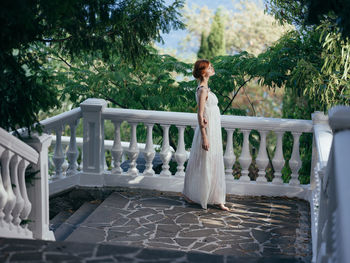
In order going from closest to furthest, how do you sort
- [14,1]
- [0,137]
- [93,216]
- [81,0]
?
1. [14,1]
2. [0,137]
3. [81,0]
4. [93,216]

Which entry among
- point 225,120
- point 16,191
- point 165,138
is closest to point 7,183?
point 16,191

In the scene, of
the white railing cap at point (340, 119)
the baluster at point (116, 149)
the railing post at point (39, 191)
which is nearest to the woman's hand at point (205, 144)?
the baluster at point (116, 149)

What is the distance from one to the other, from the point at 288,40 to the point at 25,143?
408cm

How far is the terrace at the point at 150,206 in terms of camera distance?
13.5 ft

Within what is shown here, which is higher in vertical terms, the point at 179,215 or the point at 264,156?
the point at 264,156

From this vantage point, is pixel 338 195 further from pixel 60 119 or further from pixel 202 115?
pixel 60 119

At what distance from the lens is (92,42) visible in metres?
5.24

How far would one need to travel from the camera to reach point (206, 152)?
6418 millimetres

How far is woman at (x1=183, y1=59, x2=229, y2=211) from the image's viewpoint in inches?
249

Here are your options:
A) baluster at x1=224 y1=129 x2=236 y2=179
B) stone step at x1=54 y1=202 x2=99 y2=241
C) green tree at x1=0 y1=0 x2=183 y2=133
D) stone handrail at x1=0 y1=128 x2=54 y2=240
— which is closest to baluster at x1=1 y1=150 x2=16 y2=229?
stone handrail at x1=0 y1=128 x2=54 y2=240

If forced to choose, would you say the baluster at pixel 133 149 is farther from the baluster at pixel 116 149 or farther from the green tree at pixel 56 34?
the green tree at pixel 56 34

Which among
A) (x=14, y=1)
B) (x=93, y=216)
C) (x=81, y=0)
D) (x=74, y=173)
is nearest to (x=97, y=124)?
(x=74, y=173)

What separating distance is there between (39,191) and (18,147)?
0.62 metres

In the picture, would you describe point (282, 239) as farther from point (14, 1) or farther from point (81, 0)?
point (14, 1)
